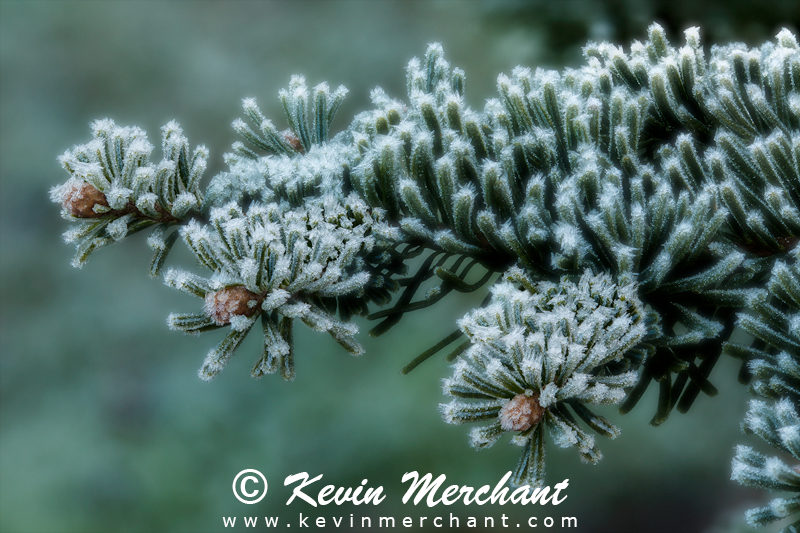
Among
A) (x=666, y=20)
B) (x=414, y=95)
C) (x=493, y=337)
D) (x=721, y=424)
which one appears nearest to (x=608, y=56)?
(x=414, y=95)

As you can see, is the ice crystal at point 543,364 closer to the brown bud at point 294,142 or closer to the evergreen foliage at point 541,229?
the evergreen foliage at point 541,229

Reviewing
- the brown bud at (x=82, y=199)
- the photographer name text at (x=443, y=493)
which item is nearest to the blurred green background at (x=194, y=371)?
the photographer name text at (x=443, y=493)

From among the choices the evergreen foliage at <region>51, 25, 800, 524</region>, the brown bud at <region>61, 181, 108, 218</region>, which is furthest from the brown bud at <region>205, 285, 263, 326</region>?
the brown bud at <region>61, 181, 108, 218</region>

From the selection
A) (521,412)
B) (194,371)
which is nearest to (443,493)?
(521,412)

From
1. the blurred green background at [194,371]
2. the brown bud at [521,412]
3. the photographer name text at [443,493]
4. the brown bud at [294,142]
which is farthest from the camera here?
the blurred green background at [194,371]

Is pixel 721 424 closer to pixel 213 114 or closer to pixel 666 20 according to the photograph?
pixel 666 20

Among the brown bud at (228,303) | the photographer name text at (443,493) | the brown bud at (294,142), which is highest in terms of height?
the brown bud at (294,142)

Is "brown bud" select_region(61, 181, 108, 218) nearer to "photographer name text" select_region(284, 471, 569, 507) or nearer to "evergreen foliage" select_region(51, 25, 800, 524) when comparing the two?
"evergreen foliage" select_region(51, 25, 800, 524)
